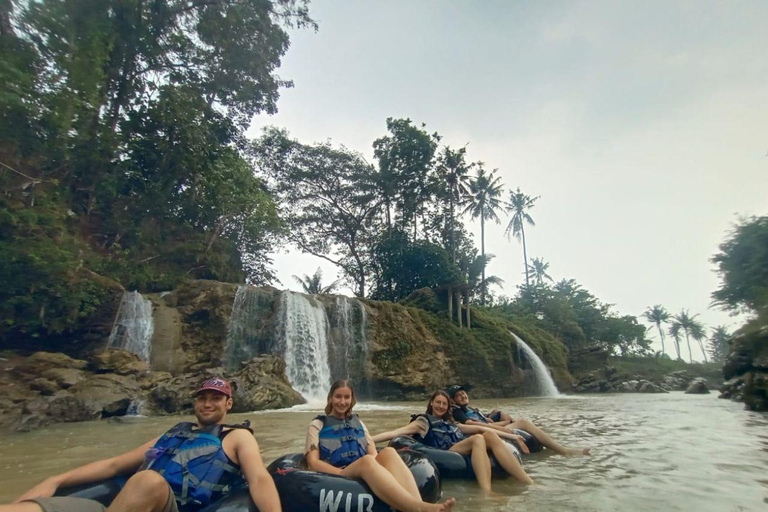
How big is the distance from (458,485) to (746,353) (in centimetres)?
1334

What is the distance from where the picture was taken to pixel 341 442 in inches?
123

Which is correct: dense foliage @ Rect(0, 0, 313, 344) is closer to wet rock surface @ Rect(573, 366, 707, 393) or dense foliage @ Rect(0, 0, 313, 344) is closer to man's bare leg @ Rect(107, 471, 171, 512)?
man's bare leg @ Rect(107, 471, 171, 512)

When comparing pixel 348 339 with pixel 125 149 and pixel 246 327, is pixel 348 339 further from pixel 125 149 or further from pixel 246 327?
pixel 125 149


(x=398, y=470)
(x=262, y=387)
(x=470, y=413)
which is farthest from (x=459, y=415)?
(x=262, y=387)

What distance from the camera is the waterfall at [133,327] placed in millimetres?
13625

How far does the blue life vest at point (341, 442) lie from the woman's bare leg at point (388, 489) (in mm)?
422

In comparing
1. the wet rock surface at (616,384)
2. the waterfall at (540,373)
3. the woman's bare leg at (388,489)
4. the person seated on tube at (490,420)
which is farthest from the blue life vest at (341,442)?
the wet rock surface at (616,384)

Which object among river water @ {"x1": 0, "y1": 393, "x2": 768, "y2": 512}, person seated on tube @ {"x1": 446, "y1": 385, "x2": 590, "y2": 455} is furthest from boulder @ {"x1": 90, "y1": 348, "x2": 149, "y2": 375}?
person seated on tube @ {"x1": 446, "y1": 385, "x2": 590, "y2": 455}

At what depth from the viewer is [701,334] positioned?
6906cm

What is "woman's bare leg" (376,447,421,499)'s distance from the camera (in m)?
2.71

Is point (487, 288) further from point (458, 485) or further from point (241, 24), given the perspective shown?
point (458, 485)

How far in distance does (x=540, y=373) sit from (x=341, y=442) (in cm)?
2151

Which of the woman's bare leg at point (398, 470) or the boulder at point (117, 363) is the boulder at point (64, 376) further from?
the woman's bare leg at point (398, 470)

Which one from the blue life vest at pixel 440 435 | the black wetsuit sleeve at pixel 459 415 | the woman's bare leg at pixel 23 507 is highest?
the black wetsuit sleeve at pixel 459 415
